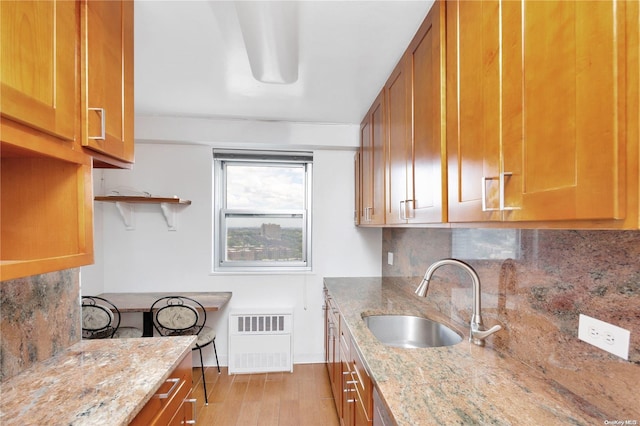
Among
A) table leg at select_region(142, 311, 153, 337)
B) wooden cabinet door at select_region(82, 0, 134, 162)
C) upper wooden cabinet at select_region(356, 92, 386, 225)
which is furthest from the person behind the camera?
table leg at select_region(142, 311, 153, 337)

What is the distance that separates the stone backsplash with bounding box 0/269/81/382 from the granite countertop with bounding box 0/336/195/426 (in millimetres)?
49

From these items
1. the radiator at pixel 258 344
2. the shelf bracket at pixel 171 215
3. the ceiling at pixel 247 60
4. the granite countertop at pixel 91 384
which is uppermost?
the ceiling at pixel 247 60

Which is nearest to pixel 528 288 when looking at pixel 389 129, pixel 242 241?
pixel 389 129

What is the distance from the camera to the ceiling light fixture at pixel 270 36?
50.5 inches

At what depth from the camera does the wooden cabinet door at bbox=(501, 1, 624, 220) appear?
55 centimetres

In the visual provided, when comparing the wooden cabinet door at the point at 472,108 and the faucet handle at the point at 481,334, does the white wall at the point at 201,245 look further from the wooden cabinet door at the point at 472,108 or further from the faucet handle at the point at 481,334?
the wooden cabinet door at the point at 472,108

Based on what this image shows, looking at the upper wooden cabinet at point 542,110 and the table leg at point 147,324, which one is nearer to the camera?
the upper wooden cabinet at point 542,110

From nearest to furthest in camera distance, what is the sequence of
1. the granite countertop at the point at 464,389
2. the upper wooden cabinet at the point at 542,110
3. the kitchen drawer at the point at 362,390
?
1. the upper wooden cabinet at the point at 542,110
2. the granite countertop at the point at 464,389
3. the kitchen drawer at the point at 362,390

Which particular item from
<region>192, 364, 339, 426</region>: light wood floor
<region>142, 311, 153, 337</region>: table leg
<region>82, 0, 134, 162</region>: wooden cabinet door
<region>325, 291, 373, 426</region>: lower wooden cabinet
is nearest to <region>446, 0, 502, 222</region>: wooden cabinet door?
<region>325, 291, 373, 426</region>: lower wooden cabinet

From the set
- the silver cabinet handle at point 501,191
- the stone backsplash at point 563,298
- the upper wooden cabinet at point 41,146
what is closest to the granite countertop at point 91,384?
the upper wooden cabinet at point 41,146

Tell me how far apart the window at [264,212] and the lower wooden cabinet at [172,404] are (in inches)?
72.3

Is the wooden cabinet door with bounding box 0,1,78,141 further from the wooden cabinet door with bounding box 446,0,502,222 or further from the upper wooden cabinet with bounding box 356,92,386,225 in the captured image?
the upper wooden cabinet with bounding box 356,92,386,225

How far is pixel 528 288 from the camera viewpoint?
1166 millimetres

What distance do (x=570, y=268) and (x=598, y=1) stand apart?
78cm
